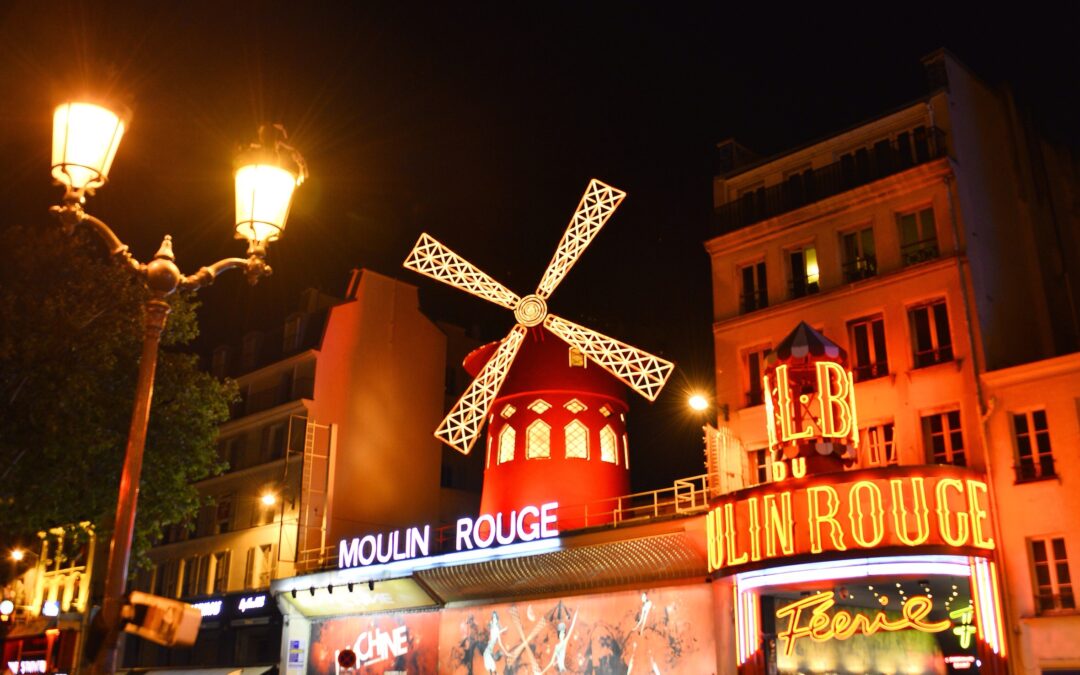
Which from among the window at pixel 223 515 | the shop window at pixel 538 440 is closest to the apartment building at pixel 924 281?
the shop window at pixel 538 440

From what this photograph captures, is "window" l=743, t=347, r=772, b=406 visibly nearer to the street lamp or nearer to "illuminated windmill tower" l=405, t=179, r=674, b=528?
"illuminated windmill tower" l=405, t=179, r=674, b=528

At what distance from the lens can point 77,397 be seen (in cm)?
1442

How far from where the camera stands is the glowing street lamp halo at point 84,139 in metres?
5.93

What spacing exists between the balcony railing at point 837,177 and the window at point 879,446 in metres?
4.17

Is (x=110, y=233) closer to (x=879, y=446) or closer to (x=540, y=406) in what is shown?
(x=879, y=446)

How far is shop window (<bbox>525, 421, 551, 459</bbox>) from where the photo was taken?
21688mm

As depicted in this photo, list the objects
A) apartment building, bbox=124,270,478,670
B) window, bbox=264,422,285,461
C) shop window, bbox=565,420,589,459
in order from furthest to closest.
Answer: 1. window, bbox=264,422,285,461
2. apartment building, bbox=124,270,478,670
3. shop window, bbox=565,420,589,459

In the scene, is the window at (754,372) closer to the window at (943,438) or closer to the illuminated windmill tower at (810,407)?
the illuminated windmill tower at (810,407)

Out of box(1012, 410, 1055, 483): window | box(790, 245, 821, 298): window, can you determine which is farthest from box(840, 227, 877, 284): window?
box(1012, 410, 1055, 483): window

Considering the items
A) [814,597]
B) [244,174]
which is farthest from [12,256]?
[814,597]

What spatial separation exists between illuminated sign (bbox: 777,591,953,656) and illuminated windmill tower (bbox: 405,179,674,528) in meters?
6.46

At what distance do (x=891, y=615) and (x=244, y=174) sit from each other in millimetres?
11883

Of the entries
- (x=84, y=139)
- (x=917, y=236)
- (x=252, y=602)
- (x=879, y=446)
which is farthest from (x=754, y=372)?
(x=252, y=602)

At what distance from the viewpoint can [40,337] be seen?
561 inches
